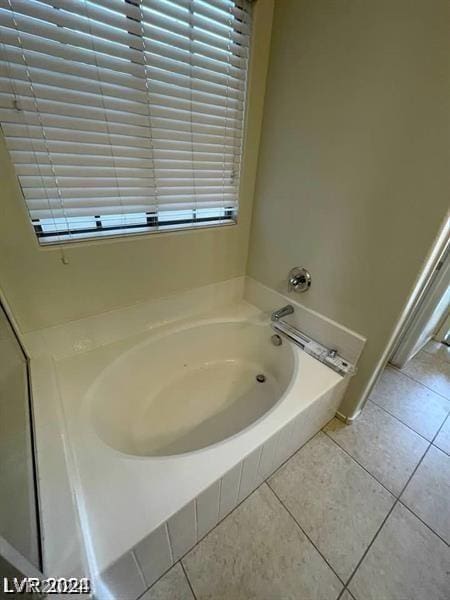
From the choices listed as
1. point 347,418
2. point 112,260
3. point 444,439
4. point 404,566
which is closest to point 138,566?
point 404,566

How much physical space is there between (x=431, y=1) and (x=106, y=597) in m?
1.99

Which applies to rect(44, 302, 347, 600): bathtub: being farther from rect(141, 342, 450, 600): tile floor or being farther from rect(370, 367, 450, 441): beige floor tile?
rect(370, 367, 450, 441): beige floor tile

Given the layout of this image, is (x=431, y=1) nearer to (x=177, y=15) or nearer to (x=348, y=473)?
(x=177, y=15)

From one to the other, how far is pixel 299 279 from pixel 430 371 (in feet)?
4.73

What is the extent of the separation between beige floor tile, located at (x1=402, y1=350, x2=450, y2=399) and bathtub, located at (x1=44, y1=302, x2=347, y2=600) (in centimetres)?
94

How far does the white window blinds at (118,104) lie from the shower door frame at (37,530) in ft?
1.33

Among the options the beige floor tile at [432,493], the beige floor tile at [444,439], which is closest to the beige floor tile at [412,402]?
the beige floor tile at [444,439]

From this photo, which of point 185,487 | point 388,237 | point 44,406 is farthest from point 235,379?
point 388,237

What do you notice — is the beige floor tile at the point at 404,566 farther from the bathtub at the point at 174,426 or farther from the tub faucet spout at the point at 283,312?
the tub faucet spout at the point at 283,312

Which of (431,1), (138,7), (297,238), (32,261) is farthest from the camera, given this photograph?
(297,238)

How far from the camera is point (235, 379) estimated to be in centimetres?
165

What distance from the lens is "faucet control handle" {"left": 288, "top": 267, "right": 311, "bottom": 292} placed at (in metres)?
1.38

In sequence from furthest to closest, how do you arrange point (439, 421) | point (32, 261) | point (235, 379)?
point (235, 379)
point (439, 421)
point (32, 261)

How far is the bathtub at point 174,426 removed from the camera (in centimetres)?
71
